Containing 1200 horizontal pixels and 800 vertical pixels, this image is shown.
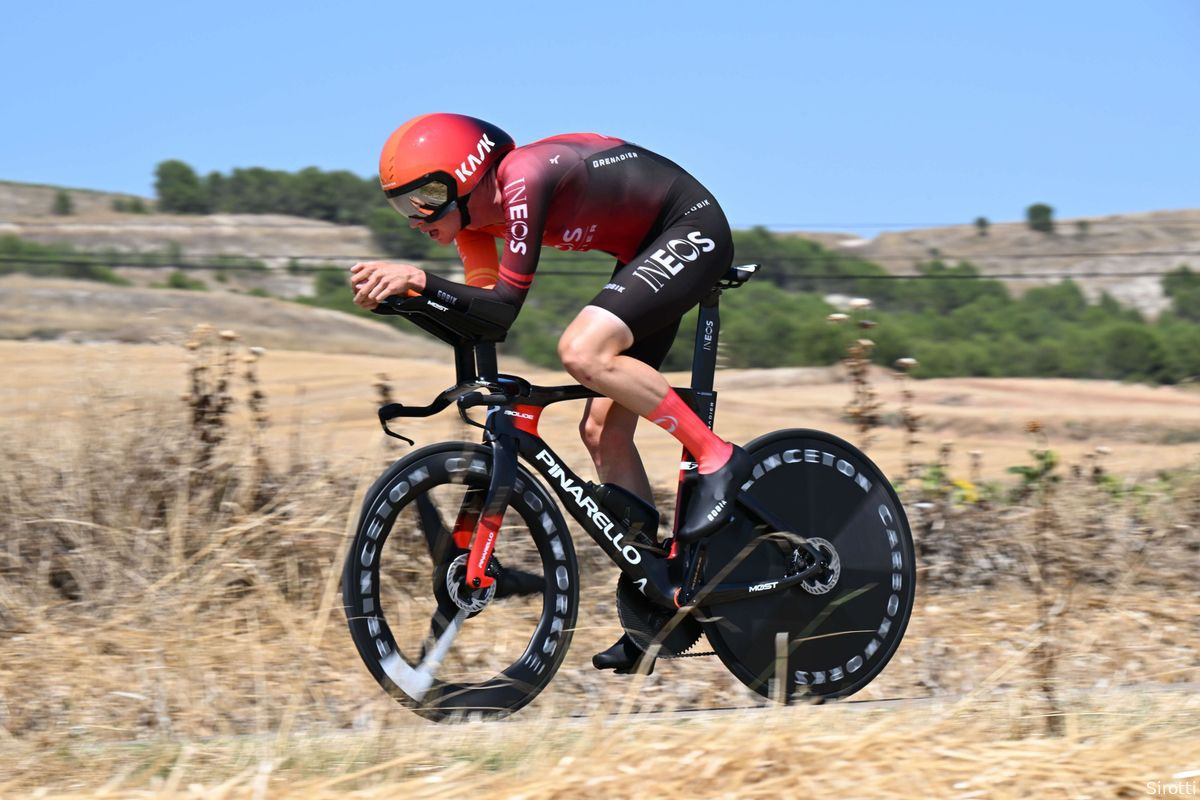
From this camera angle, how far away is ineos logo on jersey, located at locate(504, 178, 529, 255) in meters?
4.15

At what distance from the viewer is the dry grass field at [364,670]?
11.6 feet

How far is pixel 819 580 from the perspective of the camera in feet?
16.1

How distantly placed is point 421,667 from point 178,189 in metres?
68.6

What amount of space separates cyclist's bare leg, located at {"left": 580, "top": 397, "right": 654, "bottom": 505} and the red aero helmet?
0.95m

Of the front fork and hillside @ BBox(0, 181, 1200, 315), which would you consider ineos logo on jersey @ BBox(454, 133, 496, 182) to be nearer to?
the front fork

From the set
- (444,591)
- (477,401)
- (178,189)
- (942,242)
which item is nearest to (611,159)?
(477,401)

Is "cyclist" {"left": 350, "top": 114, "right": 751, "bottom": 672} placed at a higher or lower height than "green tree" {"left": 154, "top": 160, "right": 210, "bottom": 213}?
lower

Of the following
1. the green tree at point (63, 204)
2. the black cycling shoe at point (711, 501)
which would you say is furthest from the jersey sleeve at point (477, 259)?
the green tree at point (63, 204)

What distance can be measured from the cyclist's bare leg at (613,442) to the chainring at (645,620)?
0.35 m

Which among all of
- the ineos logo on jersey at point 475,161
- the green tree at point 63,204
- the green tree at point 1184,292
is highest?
the green tree at point 63,204

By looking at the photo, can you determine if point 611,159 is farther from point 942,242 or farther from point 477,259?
point 942,242

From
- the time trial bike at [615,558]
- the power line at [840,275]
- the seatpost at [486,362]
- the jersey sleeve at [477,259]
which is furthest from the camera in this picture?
the power line at [840,275]

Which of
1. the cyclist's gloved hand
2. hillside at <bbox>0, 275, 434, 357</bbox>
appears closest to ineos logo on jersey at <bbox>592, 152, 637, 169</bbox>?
the cyclist's gloved hand

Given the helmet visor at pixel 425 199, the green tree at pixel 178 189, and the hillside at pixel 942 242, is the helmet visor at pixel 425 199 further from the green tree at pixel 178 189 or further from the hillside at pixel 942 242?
the green tree at pixel 178 189
